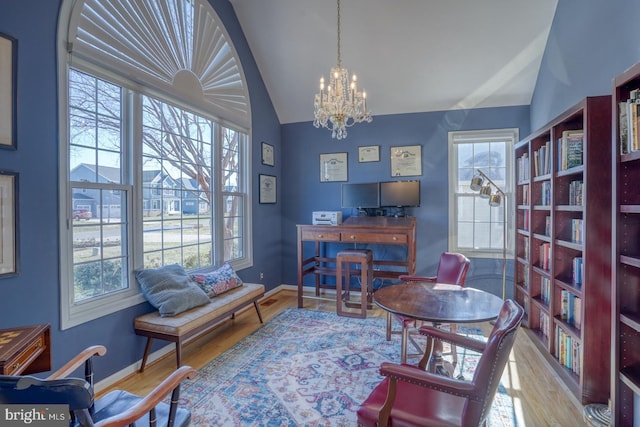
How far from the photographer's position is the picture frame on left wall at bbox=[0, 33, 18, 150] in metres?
1.78

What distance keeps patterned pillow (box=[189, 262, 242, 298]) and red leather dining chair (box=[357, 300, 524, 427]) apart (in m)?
2.12

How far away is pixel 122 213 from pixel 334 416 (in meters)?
2.24

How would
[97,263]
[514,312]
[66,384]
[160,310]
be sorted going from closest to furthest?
1. [66,384]
2. [514,312]
3. [97,263]
4. [160,310]

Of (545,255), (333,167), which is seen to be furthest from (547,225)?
(333,167)

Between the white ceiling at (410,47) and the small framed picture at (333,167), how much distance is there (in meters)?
0.86

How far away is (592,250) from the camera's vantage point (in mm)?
2076

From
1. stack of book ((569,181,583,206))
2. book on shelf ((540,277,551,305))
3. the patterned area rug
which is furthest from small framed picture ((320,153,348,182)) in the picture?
stack of book ((569,181,583,206))

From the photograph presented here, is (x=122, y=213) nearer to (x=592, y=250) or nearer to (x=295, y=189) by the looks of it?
(x=295, y=189)

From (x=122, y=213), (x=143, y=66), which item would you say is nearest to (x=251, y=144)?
(x=143, y=66)

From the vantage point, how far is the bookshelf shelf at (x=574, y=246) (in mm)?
2057

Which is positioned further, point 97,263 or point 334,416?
point 97,263

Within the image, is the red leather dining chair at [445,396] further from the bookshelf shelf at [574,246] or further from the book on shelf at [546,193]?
the book on shelf at [546,193]

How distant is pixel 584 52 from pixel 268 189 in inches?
150

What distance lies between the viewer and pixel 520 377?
2469 millimetres
